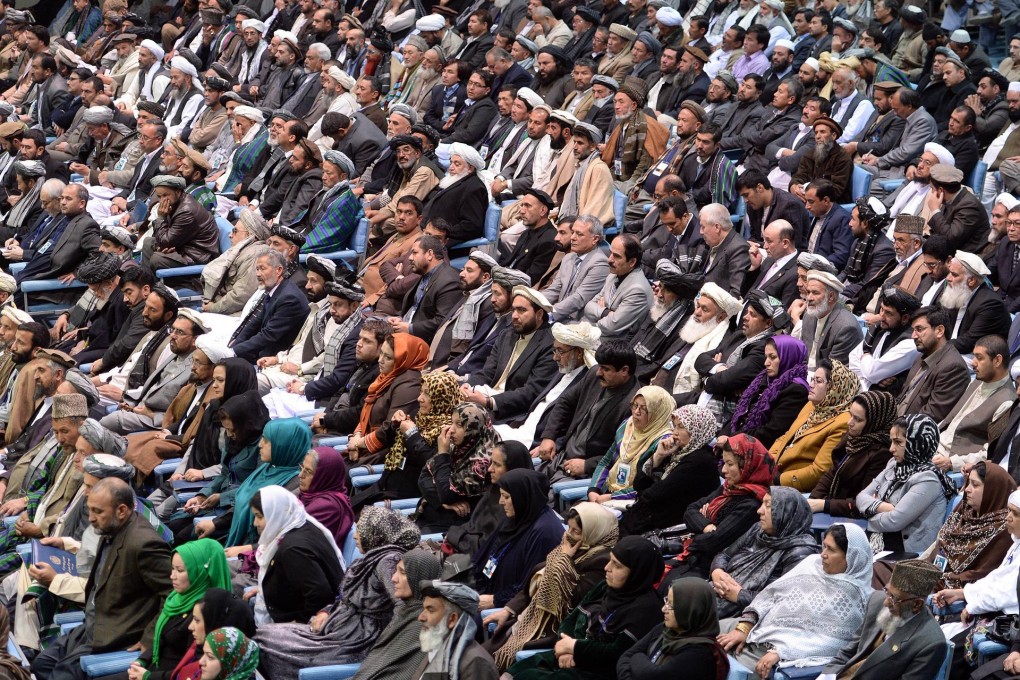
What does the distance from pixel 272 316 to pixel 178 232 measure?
4.91 feet

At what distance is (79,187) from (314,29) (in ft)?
16.0

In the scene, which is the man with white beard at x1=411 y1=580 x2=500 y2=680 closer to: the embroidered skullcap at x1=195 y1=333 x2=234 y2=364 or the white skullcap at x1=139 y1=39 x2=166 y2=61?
the embroidered skullcap at x1=195 y1=333 x2=234 y2=364

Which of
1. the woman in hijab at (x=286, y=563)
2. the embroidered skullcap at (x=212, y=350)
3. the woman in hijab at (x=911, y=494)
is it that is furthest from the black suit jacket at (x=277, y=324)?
the woman in hijab at (x=911, y=494)

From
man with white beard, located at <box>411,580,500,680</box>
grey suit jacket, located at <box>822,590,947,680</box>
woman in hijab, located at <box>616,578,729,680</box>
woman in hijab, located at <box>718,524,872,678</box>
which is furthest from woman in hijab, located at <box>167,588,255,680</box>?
grey suit jacket, located at <box>822,590,947,680</box>

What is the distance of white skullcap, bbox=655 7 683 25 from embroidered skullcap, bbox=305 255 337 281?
516cm

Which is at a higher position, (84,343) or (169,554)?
(169,554)

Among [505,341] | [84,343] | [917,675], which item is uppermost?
[917,675]

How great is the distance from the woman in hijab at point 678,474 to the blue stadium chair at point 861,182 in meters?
4.07

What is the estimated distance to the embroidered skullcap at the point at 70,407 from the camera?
26.9 feet

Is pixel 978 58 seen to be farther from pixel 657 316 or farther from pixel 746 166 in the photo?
pixel 657 316

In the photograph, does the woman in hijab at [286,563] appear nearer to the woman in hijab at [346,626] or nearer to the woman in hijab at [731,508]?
the woman in hijab at [346,626]

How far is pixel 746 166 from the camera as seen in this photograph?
36.0ft

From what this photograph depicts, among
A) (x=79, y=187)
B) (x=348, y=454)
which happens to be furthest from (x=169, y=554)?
(x=79, y=187)

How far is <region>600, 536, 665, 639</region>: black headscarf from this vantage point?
6160 mm
